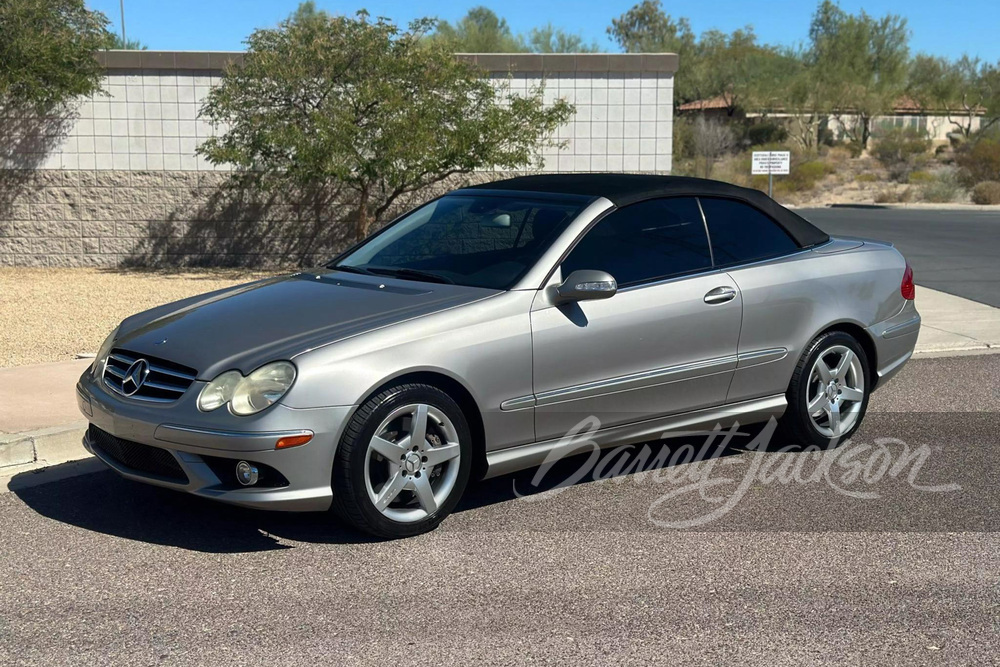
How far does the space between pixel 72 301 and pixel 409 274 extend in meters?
8.14

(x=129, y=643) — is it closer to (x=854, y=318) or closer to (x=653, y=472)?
(x=653, y=472)

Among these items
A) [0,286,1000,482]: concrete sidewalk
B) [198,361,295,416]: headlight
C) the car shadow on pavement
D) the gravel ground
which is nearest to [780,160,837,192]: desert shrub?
the gravel ground

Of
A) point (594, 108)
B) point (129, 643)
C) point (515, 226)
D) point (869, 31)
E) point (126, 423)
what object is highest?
point (869, 31)

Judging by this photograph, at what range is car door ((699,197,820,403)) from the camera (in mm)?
6398

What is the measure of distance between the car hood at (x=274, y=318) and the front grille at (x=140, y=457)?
16.6 inches

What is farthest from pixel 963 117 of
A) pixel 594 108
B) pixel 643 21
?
pixel 594 108

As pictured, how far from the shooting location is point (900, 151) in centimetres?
5791

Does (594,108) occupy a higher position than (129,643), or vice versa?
(594,108)

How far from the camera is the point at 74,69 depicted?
50.5 ft

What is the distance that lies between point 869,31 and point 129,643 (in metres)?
71.6

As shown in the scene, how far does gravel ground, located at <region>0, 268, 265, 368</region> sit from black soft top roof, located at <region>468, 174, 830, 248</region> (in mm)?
4851

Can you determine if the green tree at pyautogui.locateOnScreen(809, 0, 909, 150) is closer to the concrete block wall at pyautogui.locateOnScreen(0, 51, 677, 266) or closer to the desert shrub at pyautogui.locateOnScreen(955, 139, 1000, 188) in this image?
the desert shrub at pyautogui.locateOnScreen(955, 139, 1000, 188)

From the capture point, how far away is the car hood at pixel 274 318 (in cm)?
513

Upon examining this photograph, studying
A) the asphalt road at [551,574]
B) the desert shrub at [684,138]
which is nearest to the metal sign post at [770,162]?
the asphalt road at [551,574]
